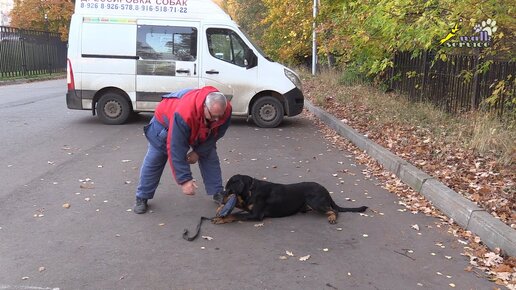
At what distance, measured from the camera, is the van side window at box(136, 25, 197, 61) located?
10.2 metres

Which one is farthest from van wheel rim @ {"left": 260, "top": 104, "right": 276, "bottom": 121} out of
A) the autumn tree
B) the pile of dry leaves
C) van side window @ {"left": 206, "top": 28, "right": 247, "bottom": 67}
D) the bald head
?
the autumn tree

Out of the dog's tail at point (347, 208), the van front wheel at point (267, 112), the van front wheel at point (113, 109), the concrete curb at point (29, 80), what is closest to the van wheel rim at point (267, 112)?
the van front wheel at point (267, 112)

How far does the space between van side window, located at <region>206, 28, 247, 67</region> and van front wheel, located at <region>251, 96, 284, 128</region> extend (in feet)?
3.19

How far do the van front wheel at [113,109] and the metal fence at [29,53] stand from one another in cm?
1436

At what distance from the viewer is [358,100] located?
1345 centimetres

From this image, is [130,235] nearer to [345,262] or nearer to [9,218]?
[9,218]

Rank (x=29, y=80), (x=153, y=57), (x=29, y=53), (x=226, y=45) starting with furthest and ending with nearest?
(x=29, y=53) → (x=29, y=80) → (x=226, y=45) → (x=153, y=57)

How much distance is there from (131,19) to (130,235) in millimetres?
6907

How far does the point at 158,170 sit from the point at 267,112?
5974 mm

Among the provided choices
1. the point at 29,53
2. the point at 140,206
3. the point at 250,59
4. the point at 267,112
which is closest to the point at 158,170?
the point at 140,206

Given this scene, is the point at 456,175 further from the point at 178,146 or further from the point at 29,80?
the point at 29,80

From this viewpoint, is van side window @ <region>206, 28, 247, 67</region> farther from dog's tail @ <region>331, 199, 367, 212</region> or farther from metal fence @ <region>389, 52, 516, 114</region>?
dog's tail @ <region>331, 199, 367, 212</region>

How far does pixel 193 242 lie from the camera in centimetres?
434

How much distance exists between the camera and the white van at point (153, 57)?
33.3 feet
